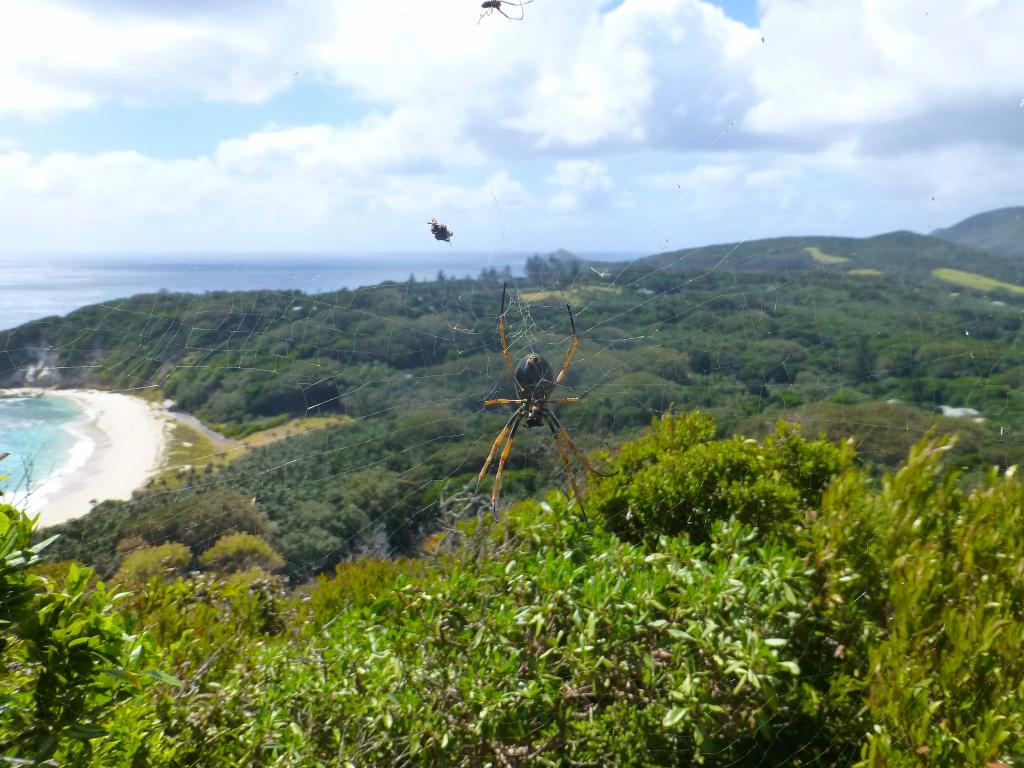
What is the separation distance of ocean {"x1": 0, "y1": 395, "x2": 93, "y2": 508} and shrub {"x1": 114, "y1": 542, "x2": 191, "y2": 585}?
66cm

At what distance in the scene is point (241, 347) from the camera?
3.36m

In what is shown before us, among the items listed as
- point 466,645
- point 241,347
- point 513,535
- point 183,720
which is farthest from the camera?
point 513,535

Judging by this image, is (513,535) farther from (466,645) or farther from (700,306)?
(700,306)

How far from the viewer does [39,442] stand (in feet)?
8.34

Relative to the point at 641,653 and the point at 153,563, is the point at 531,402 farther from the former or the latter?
the point at 153,563

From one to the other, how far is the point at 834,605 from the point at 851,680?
18.3 inches

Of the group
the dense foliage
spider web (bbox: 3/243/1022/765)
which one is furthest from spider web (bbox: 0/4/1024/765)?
the dense foliage

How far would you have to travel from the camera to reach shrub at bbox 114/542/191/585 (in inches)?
122

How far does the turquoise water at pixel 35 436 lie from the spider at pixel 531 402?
1883 mm

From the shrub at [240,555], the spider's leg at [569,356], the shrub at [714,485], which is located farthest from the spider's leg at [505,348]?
the shrub at [240,555]

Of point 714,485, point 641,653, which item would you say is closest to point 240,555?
point 641,653

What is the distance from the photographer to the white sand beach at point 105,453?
2.57 metres

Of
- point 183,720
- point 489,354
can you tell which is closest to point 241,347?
point 489,354

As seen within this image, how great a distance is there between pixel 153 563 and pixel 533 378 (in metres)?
2.26
